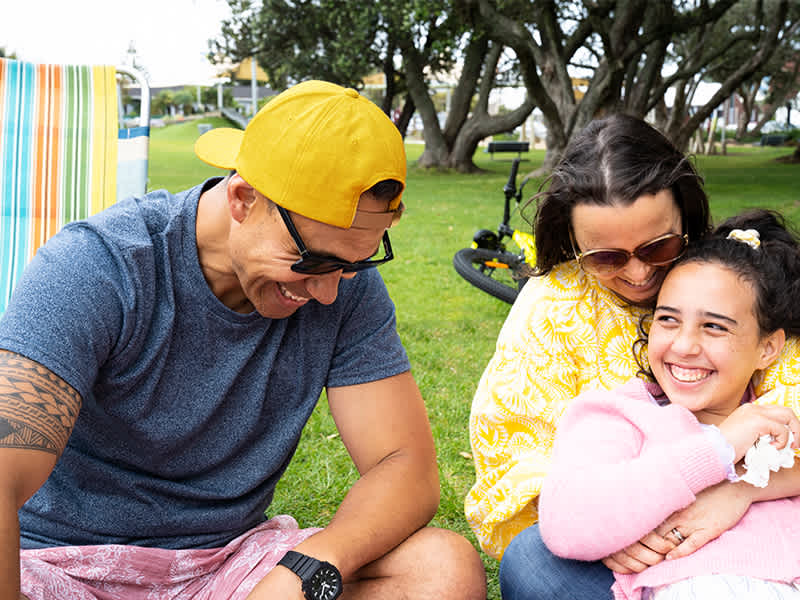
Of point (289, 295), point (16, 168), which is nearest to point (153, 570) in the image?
point (289, 295)

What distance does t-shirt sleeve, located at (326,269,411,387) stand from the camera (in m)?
2.05

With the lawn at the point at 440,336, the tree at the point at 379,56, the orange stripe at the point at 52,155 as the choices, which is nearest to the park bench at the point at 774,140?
the tree at the point at 379,56

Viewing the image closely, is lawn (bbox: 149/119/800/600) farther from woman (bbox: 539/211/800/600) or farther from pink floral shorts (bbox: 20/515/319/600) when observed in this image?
pink floral shorts (bbox: 20/515/319/600)

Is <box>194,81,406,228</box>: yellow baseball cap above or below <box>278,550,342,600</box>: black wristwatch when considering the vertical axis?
above

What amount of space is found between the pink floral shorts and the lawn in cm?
101

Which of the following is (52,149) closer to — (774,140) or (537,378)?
(537,378)

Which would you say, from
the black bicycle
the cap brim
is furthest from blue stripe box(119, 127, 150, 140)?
the black bicycle

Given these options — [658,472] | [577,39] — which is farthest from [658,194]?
[577,39]

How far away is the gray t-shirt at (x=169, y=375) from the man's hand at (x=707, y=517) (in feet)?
2.46

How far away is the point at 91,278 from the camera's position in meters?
1.66

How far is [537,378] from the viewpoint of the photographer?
80.5 inches

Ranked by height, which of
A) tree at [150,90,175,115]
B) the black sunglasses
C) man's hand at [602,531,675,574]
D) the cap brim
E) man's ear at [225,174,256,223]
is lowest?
man's hand at [602,531,675,574]

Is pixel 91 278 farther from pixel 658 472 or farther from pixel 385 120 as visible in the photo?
pixel 658 472

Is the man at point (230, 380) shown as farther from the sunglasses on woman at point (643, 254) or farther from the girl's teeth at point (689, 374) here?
the girl's teeth at point (689, 374)
